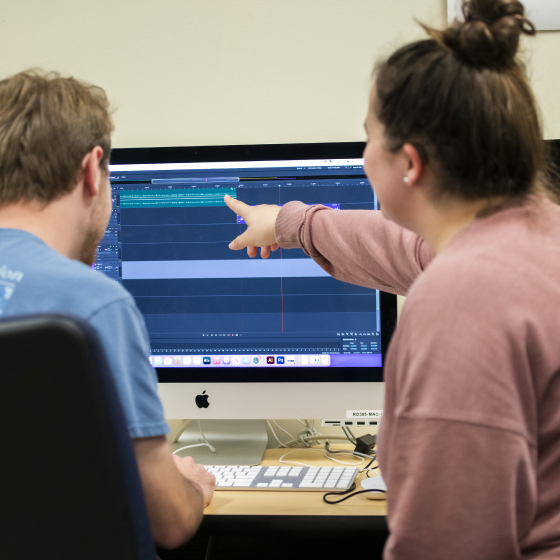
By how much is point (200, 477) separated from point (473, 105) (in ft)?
2.72

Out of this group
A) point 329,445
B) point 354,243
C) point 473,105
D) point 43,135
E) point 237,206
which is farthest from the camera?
point 329,445

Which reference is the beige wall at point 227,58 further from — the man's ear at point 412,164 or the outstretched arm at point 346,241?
the man's ear at point 412,164

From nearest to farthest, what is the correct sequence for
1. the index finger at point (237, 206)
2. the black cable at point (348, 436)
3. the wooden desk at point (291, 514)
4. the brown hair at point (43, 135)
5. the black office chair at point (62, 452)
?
the black office chair at point (62, 452) < the brown hair at point (43, 135) < the wooden desk at point (291, 514) < the index finger at point (237, 206) < the black cable at point (348, 436)

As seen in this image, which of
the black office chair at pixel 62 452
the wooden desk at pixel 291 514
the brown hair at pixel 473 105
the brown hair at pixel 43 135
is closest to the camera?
the black office chair at pixel 62 452

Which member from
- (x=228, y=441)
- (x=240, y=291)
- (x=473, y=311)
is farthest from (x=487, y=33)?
(x=228, y=441)

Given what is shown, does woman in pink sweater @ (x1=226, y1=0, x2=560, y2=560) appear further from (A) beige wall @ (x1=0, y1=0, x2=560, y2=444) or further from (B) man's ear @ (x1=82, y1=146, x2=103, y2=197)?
(A) beige wall @ (x1=0, y1=0, x2=560, y2=444)

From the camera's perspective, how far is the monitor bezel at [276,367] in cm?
139

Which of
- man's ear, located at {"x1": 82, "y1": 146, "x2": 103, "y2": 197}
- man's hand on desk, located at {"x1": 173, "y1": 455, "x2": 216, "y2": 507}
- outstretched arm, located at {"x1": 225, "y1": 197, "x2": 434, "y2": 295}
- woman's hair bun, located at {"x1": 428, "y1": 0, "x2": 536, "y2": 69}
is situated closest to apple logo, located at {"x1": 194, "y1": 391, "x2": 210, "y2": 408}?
man's hand on desk, located at {"x1": 173, "y1": 455, "x2": 216, "y2": 507}

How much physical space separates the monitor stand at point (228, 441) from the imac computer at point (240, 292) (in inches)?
3.8

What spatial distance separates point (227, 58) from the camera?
164cm

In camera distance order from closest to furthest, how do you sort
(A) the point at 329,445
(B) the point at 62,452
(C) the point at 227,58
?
(B) the point at 62,452, (A) the point at 329,445, (C) the point at 227,58

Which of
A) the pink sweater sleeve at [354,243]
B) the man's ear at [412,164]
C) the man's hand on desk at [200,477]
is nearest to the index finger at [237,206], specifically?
the pink sweater sleeve at [354,243]

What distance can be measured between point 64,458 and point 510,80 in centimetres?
64

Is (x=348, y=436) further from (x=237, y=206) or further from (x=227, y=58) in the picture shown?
(x=227, y=58)
